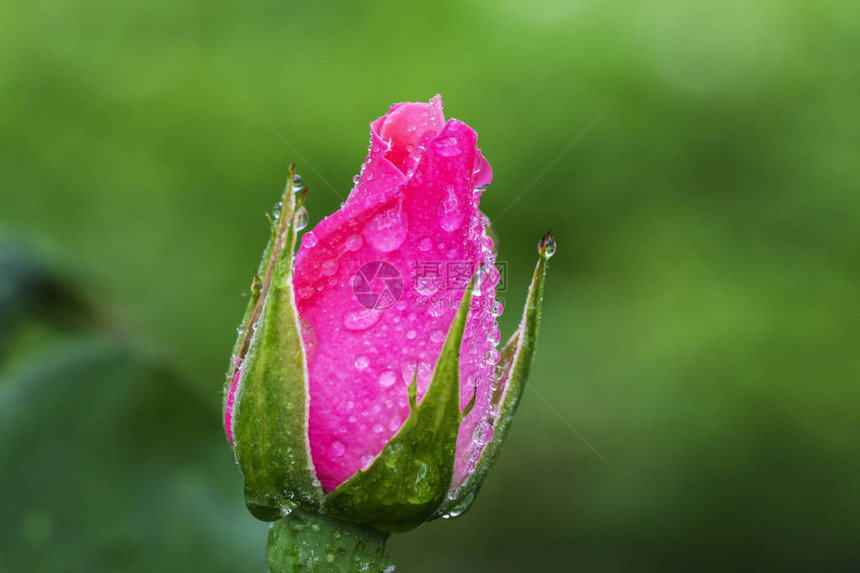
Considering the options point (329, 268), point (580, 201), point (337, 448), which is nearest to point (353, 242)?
point (329, 268)

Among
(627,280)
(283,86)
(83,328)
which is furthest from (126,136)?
(627,280)

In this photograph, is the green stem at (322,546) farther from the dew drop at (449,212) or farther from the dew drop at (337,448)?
the dew drop at (449,212)

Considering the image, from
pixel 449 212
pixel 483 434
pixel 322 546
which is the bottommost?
pixel 322 546

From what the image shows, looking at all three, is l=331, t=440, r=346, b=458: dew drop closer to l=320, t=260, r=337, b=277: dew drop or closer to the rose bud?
the rose bud

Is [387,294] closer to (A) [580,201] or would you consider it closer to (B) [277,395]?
(B) [277,395]

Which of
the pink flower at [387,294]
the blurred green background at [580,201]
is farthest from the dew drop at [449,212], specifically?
the blurred green background at [580,201]

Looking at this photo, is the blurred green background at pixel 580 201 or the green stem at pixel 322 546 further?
the blurred green background at pixel 580 201

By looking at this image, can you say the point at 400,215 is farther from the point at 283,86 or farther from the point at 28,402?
the point at 283,86
